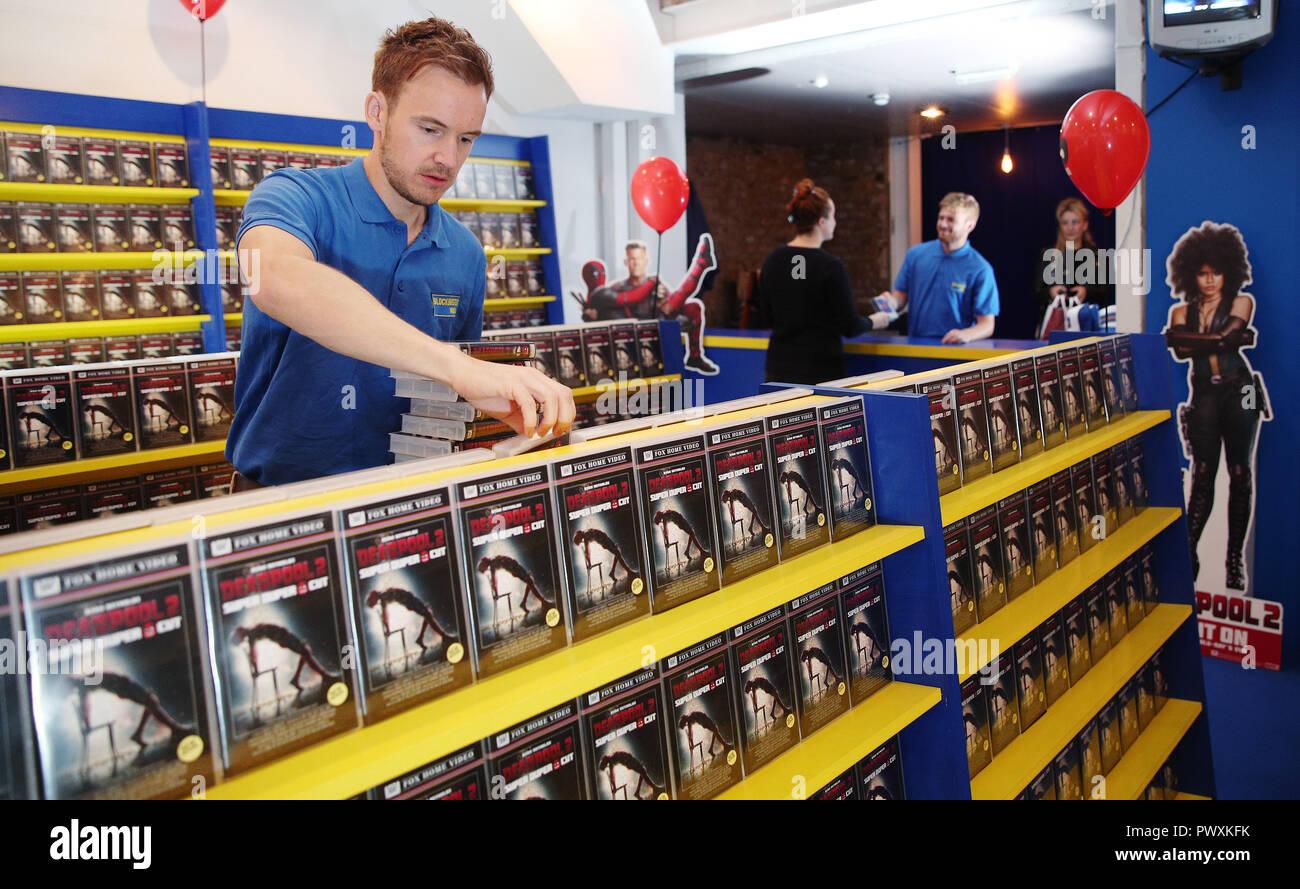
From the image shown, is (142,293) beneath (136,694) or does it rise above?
above

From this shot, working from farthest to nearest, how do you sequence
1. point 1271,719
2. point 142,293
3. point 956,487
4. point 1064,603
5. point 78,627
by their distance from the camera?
point 142,293 < point 1271,719 < point 1064,603 < point 956,487 < point 78,627

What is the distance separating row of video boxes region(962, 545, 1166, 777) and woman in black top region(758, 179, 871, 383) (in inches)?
68.5

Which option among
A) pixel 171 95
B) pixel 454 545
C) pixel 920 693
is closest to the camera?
pixel 454 545

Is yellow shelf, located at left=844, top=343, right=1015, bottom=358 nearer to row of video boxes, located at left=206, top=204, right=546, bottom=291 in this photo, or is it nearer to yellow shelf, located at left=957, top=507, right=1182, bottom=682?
yellow shelf, located at left=957, top=507, right=1182, bottom=682

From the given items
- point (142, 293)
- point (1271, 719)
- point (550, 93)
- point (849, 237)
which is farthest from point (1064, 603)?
point (849, 237)

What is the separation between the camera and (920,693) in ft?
6.36

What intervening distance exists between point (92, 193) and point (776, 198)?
9.35 metres

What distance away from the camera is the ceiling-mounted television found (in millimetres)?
3818

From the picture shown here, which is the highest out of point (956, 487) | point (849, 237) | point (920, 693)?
point (849, 237)

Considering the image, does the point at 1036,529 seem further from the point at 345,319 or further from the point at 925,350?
the point at 925,350

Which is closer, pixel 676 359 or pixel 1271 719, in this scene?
pixel 1271 719

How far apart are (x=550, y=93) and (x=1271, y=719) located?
5.31 meters

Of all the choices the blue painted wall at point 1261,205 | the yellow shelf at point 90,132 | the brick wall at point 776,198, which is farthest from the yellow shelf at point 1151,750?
the brick wall at point 776,198

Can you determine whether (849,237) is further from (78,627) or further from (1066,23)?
(78,627)
